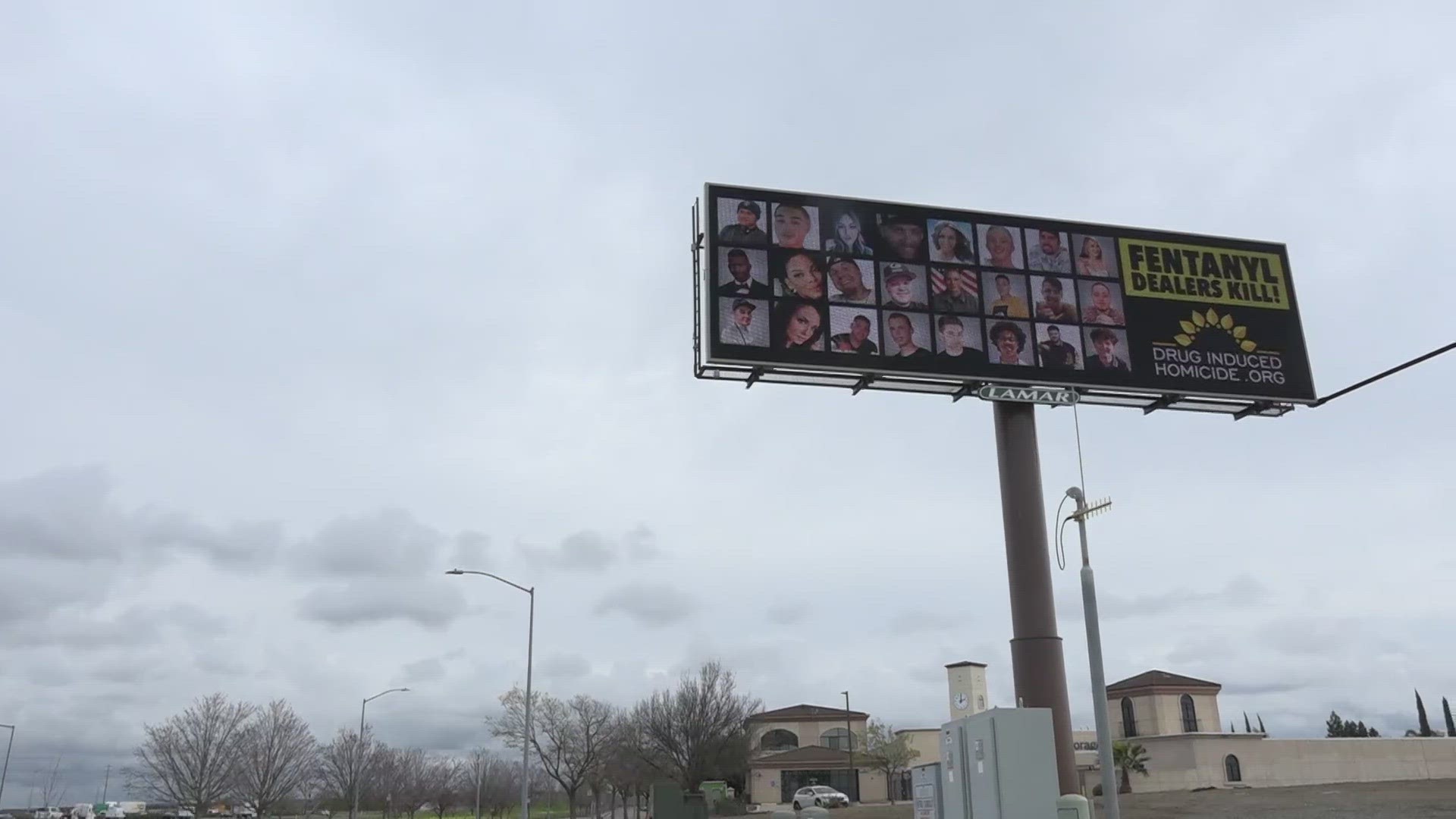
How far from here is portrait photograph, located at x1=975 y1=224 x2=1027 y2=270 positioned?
28.9 metres

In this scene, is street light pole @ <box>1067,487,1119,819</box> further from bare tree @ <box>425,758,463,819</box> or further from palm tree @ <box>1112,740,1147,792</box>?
bare tree @ <box>425,758,463,819</box>

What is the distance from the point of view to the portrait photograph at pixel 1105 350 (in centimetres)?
2820

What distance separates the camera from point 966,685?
166 ft

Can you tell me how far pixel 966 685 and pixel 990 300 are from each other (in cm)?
2747

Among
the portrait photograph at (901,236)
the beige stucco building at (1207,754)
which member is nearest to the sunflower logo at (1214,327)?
the portrait photograph at (901,236)

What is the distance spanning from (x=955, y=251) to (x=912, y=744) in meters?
65.8

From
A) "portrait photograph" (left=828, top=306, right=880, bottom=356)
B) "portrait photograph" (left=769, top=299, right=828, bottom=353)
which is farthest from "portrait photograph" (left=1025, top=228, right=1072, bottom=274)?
"portrait photograph" (left=769, top=299, right=828, bottom=353)

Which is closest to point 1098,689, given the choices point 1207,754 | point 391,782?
point 1207,754

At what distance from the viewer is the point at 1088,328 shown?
28562 millimetres

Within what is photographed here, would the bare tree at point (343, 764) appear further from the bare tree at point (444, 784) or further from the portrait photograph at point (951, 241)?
the portrait photograph at point (951, 241)

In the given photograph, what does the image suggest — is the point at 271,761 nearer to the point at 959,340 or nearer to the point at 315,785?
the point at 315,785

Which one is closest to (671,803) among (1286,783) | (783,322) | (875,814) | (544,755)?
(875,814)

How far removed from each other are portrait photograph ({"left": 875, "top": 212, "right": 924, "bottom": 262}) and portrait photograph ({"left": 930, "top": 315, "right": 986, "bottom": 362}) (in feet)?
6.30

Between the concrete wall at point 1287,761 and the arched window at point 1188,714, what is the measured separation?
403cm
